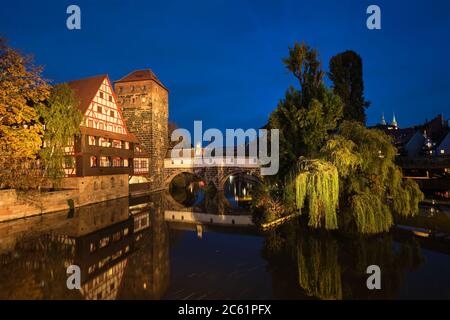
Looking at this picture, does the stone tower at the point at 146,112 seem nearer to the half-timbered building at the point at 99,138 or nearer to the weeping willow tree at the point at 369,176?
the half-timbered building at the point at 99,138

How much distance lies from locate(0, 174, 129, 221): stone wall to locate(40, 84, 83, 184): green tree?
5.23 feet

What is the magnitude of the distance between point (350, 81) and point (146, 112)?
79.8 feet

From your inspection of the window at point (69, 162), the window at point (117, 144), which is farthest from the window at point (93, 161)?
the window at point (117, 144)

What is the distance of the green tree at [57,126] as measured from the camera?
1948cm

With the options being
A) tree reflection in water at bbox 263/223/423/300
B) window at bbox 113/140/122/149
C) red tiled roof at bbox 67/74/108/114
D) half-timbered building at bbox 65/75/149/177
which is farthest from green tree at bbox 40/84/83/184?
tree reflection in water at bbox 263/223/423/300

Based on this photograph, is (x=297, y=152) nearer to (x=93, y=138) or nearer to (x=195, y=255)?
(x=195, y=255)

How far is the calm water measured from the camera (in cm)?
721

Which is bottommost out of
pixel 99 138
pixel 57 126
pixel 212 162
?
pixel 212 162

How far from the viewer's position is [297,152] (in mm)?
14891

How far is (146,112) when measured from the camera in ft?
110

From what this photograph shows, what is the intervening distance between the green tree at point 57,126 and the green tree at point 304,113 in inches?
602

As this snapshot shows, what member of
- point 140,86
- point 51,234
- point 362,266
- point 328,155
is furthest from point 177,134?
point 362,266

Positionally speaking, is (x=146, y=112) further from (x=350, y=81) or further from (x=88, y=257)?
(x=88, y=257)

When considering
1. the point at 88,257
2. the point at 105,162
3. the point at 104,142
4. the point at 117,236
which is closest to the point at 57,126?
the point at 104,142
